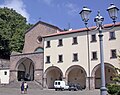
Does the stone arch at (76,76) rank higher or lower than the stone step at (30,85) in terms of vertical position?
higher

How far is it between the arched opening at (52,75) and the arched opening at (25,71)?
5128 millimetres

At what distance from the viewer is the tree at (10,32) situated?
5191 cm

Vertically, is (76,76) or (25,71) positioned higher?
(25,71)

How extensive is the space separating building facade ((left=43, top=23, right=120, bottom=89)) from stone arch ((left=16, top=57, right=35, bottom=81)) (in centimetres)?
571

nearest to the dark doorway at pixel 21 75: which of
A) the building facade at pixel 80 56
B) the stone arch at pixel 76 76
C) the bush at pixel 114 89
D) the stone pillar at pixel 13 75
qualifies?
the stone pillar at pixel 13 75

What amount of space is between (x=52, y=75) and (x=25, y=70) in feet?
22.5

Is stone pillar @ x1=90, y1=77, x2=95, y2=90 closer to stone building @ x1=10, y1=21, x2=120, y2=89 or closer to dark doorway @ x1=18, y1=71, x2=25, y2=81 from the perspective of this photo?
stone building @ x1=10, y1=21, x2=120, y2=89

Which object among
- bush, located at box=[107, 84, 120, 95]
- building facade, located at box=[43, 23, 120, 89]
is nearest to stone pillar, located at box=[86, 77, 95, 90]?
building facade, located at box=[43, 23, 120, 89]

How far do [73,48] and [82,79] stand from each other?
19.2 ft

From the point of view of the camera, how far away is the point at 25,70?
158ft

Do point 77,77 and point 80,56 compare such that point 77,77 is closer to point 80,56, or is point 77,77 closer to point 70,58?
point 70,58

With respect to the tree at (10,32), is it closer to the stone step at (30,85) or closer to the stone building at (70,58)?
the stone building at (70,58)

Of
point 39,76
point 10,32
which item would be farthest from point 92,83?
point 10,32

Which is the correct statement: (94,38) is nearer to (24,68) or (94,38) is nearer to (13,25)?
(24,68)
